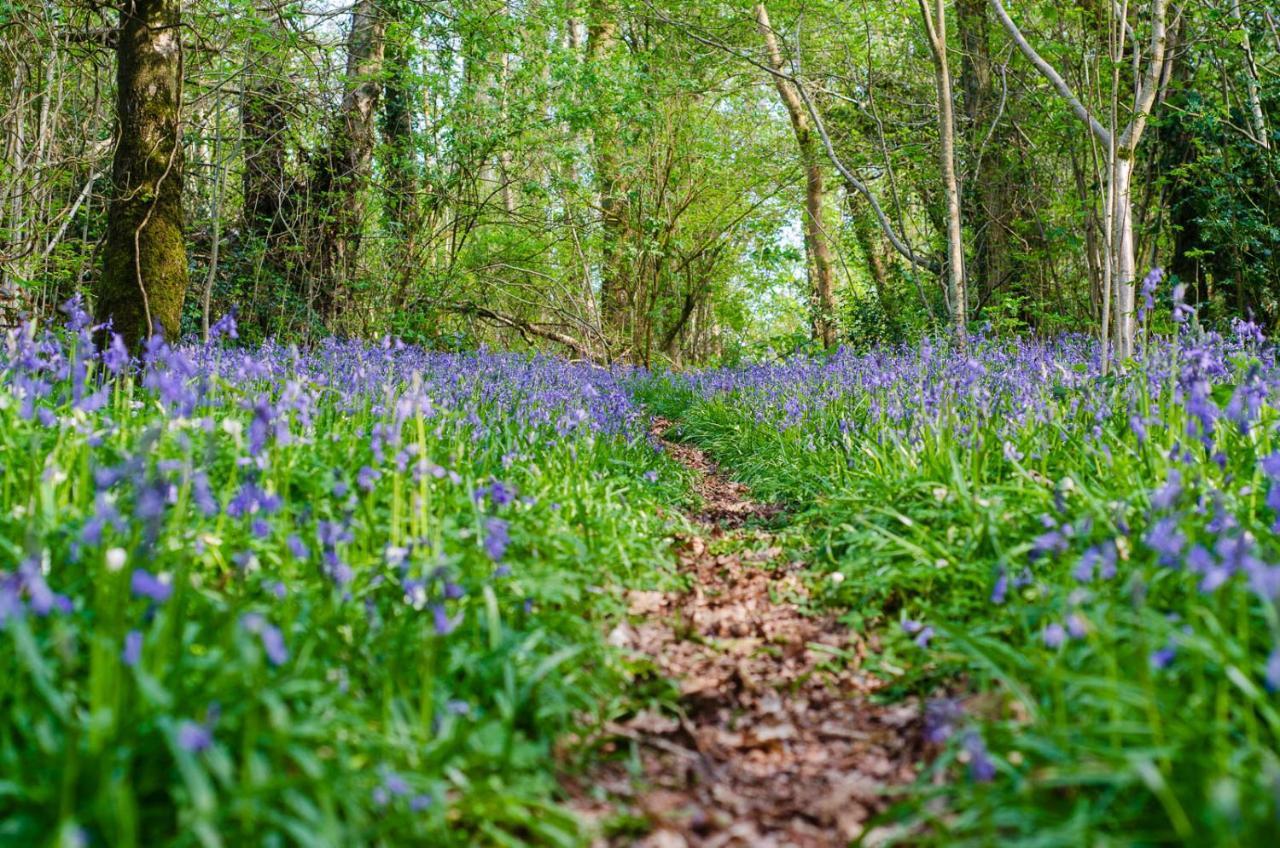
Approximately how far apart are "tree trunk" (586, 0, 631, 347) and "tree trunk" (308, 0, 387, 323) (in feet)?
11.0

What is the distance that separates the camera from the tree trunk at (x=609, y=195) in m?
14.4

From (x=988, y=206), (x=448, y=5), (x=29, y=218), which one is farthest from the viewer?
(x=988, y=206)

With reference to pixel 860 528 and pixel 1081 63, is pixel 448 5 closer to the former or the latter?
pixel 1081 63

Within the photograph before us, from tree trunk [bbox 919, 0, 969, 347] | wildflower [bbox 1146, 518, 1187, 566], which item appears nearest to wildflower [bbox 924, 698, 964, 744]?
wildflower [bbox 1146, 518, 1187, 566]

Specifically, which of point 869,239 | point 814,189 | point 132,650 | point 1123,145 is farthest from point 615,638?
point 869,239

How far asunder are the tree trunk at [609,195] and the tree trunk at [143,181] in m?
7.40

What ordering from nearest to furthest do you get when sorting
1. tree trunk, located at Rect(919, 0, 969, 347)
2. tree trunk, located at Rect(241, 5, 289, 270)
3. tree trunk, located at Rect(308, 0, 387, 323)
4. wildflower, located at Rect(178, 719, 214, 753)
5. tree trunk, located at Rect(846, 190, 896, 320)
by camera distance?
1. wildflower, located at Rect(178, 719, 214, 753)
2. tree trunk, located at Rect(919, 0, 969, 347)
3. tree trunk, located at Rect(241, 5, 289, 270)
4. tree trunk, located at Rect(308, 0, 387, 323)
5. tree trunk, located at Rect(846, 190, 896, 320)

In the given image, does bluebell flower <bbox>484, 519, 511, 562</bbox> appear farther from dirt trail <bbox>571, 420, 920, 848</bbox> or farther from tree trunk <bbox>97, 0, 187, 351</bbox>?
tree trunk <bbox>97, 0, 187, 351</bbox>

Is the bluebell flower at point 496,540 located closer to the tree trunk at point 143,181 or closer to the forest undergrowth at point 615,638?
the forest undergrowth at point 615,638

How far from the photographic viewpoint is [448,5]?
38.4 ft

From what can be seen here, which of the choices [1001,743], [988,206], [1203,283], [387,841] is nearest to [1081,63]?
[1203,283]

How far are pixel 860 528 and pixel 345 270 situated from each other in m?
9.48

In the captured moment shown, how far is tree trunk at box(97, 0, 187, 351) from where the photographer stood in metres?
6.45

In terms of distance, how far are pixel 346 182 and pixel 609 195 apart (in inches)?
203
